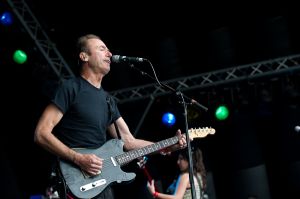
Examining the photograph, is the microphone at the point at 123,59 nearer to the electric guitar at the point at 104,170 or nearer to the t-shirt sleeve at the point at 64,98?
the t-shirt sleeve at the point at 64,98

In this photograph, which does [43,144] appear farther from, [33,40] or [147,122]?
[147,122]

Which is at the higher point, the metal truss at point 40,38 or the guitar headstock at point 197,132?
Answer: the metal truss at point 40,38

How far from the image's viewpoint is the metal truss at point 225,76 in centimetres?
652

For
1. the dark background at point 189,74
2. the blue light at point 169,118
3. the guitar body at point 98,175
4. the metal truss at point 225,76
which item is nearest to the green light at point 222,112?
the dark background at point 189,74

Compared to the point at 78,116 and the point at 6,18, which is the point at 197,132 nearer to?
the point at 78,116

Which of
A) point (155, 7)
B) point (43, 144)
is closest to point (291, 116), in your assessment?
point (155, 7)

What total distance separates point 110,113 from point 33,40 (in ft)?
10.5

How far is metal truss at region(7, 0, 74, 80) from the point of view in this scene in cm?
653

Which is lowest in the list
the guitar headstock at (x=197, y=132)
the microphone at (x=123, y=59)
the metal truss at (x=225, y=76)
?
the guitar headstock at (x=197, y=132)

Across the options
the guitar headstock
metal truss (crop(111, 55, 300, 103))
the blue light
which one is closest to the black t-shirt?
the guitar headstock

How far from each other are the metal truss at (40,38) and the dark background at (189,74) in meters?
0.55

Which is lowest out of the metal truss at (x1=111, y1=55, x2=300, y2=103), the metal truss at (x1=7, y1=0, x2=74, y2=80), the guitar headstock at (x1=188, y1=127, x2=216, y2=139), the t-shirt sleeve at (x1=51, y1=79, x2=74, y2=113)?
the guitar headstock at (x1=188, y1=127, x2=216, y2=139)

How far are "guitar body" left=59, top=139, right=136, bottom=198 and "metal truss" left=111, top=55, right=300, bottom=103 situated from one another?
3.03 metres

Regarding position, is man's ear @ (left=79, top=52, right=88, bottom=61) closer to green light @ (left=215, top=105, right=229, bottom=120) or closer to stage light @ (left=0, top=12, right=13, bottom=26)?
stage light @ (left=0, top=12, right=13, bottom=26)
